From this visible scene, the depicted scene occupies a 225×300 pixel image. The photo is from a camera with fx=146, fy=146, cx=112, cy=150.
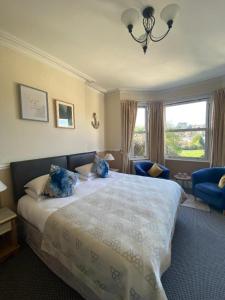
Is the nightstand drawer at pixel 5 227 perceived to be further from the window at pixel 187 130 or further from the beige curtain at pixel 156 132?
the window at pixel 187 130

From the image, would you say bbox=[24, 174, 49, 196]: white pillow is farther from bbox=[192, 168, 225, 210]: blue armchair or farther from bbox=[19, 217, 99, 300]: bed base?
bbox=[192, 168, 225, 210]: blue armchair

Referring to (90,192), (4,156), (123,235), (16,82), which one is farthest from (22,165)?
(123,235)

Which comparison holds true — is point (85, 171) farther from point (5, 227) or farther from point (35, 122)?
point (5, 227)

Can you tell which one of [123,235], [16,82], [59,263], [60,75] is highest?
[60,75]

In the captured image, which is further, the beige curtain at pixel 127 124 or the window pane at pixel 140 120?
the window pane at pixel 140 120

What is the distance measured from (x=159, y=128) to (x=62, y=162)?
283cm

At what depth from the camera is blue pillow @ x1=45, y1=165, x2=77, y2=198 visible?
201 cm

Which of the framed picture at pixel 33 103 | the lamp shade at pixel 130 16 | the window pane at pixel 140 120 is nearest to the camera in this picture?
the lamp shade at pixel 130 16

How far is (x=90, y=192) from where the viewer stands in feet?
7.12

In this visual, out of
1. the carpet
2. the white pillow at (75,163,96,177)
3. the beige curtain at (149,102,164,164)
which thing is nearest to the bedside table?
the white pillow at (75,163,96,177)

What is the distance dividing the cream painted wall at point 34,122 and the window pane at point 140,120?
5.36ft

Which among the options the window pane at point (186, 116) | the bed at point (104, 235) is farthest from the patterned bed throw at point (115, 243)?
the window pane at point (186, 116)

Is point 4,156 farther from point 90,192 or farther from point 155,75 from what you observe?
point 155,75

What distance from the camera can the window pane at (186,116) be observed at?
150 inches
